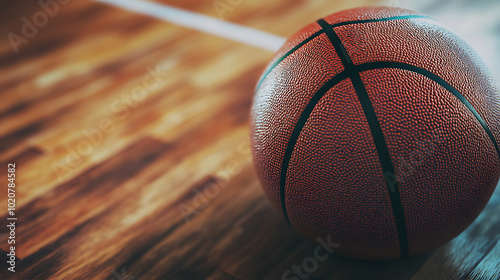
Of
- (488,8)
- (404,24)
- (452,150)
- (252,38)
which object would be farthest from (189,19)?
(452,150)

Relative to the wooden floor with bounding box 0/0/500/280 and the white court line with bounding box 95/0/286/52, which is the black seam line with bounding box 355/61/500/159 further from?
the white court line with bounding box 95/0/286/52

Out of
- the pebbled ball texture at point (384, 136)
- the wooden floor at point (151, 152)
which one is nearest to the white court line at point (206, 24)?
the wooden floor at point (151, 152)

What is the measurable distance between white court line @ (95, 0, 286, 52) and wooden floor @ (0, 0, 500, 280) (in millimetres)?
61

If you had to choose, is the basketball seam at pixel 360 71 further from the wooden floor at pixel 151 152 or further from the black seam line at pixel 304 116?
the wooden floor at pixel 151 152

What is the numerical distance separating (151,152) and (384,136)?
3.77ft

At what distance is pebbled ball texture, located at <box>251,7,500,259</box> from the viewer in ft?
4.31

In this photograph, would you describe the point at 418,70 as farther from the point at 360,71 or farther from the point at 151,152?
the point at 151,152

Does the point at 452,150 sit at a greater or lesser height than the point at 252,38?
lesser

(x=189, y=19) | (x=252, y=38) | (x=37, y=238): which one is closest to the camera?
(x=37, y=238)

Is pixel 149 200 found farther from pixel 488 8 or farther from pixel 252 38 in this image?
pixel 488 8

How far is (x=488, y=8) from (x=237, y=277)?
7.28 ft

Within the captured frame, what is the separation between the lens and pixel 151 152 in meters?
2.17

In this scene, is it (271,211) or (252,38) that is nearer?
(271,211)

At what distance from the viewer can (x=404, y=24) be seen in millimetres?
1457
